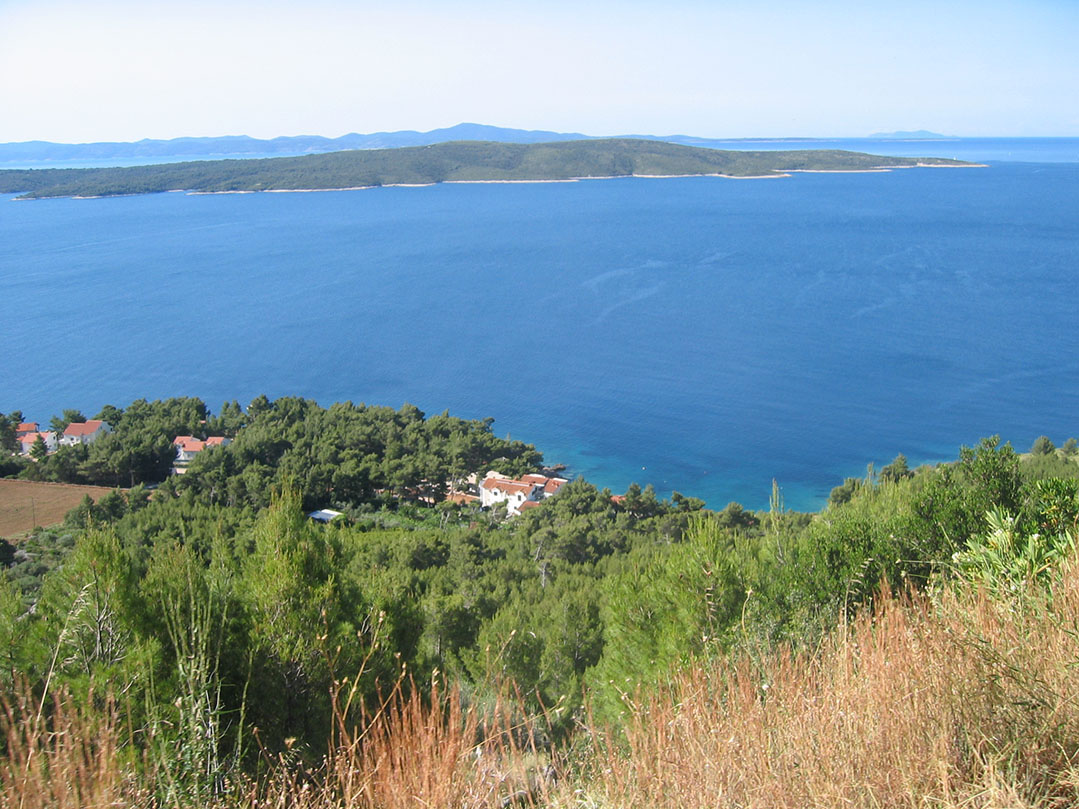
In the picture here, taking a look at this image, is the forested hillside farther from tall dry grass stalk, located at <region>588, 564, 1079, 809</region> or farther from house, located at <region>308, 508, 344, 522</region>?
house, located at <region>308, 508, 344, 522</region>

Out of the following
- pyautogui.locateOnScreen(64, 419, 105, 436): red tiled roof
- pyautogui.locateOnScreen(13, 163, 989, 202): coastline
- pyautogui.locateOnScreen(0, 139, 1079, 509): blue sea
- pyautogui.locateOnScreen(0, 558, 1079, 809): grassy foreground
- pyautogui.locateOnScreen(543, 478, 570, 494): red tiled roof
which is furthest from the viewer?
pyautogui.locateOnScreen(13, 163, 989, 202): coastline

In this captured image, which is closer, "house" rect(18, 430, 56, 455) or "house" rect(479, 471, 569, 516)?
"house" rect(479, 471, 569, 516)

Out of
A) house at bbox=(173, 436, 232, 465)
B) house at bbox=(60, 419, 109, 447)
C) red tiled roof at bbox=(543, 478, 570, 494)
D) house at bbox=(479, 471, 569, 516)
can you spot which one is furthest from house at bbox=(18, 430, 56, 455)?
red tiled roof at bbox=(543, 478, 570, 494)

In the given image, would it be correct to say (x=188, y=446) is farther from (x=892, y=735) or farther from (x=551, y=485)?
(x=892, y=735)

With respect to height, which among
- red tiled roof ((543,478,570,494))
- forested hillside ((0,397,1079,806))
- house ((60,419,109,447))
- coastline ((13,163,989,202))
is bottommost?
red tiled roof ((543,478,570,494))

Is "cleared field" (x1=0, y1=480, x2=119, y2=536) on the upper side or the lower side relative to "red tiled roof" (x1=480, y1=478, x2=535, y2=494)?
upper

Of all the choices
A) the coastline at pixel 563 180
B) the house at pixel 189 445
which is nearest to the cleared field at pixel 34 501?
the house at pixel 189 445

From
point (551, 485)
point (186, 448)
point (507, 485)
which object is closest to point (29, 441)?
point (186, 448)
